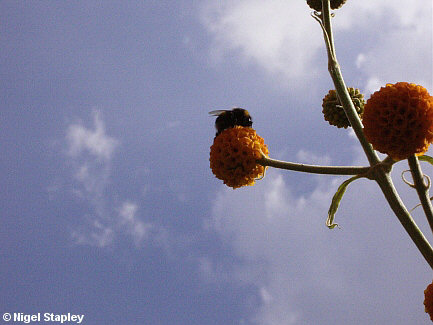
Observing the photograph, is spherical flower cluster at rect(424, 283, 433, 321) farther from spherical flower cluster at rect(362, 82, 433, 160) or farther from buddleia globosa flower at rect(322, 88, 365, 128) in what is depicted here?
buddleia globosa flower at rect(322, 88, 365, 128)

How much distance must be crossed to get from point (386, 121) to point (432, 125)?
48 cm

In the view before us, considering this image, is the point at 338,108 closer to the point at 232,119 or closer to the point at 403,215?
the point at 232,119

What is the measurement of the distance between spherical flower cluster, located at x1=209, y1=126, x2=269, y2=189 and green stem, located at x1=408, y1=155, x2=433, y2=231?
1.74 m

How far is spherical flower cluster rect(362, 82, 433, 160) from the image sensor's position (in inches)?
178

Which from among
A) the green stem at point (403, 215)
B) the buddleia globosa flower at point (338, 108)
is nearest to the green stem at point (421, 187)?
the green stem at point (403, 215)

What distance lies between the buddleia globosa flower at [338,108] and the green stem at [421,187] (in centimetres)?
170

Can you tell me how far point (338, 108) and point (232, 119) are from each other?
150 centimetres

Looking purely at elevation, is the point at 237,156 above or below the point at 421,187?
above

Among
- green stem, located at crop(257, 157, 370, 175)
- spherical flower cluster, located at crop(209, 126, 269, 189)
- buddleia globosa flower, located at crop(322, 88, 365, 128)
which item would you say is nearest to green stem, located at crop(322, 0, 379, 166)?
green stem, located at crop(257, 157, 370, 175)

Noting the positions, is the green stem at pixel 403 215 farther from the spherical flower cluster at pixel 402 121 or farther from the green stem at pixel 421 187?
the spherical flower cluster at pixel 402 121

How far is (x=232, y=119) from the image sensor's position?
6.30 metres

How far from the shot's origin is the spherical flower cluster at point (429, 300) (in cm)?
463

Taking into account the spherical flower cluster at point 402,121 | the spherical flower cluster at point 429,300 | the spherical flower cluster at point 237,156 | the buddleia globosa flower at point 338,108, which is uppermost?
the buddleia globosa flower at point 338,108

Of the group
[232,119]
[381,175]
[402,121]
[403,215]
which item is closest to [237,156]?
[232,119]
